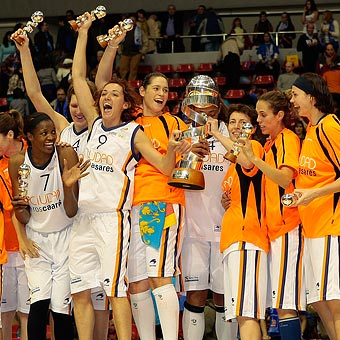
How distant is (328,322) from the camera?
6.47 meters

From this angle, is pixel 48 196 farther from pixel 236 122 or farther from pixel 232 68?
pixel 232 68

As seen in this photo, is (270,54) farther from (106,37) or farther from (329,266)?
(329,266)

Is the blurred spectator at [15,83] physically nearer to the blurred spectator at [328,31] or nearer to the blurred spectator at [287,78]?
the blurred spectator at [287,78]

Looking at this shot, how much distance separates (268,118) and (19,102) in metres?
11.8

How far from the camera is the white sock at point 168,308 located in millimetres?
6594

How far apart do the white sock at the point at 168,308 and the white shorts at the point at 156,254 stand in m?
0.13

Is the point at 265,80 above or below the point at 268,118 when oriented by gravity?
above

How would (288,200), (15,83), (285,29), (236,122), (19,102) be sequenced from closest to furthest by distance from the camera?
(288,200) < (236,122) < (19,102) < (15,83) < (285,29)

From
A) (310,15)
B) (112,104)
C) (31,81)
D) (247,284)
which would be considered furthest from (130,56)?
A: (247,284)

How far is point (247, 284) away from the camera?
21.3 ft

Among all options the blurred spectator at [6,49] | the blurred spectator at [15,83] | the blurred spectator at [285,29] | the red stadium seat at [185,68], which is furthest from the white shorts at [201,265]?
the blurred spectator at [6,49]

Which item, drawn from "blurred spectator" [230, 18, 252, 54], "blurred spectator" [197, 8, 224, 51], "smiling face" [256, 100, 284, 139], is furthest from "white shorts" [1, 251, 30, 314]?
"blurred spectator" [197, 8, 224, 51]

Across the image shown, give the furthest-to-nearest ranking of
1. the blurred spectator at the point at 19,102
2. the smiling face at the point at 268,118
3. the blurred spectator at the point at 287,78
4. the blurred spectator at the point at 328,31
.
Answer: the blurred spectator at the point at 328,31
the blurred spectator at the point at 19,102
the blurred spectator at the point at 287,78
the smiling face at the point at 268,118

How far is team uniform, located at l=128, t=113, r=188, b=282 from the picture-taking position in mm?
6664
